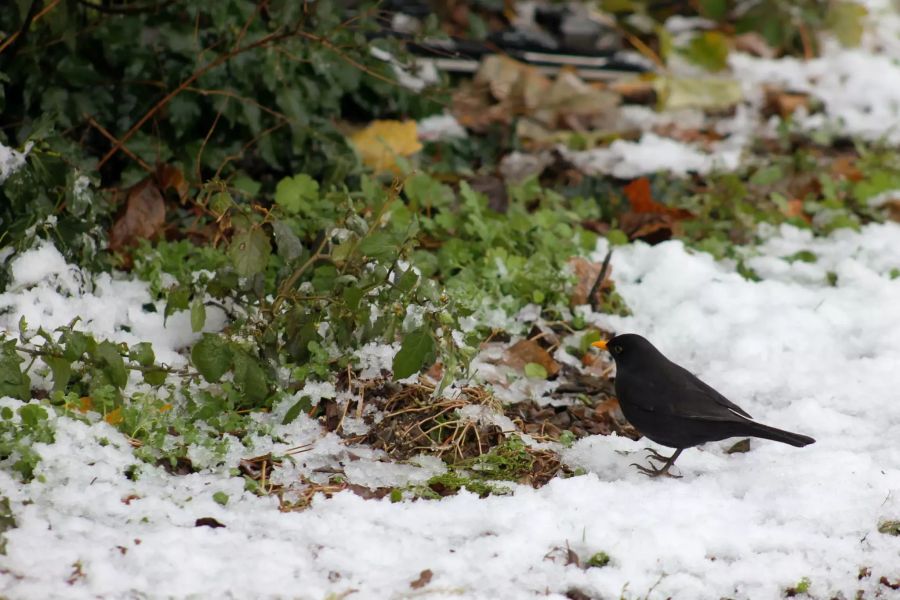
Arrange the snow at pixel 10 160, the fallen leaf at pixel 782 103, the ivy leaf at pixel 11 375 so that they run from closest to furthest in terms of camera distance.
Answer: the ivy leaf at pixel 11 375, the snow at pixel 10 160, the fallen leaf at pixel 782 103

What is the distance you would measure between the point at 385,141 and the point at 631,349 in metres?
2.04

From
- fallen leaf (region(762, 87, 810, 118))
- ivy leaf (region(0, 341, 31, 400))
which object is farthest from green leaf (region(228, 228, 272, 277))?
fallen leaf (region(762, 87, 810, 118))

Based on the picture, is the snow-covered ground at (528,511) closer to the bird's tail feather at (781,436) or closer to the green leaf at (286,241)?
the bird's tail feather at (781,436)

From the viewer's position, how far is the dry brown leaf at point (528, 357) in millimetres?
3832

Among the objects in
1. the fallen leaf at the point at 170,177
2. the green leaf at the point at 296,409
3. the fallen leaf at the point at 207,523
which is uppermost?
the fallen leaf at the point at 170,177

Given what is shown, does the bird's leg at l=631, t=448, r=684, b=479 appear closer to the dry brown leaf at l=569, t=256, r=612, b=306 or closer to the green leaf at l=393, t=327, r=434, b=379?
the green leaf at l=393, t=327, r=434, b=379

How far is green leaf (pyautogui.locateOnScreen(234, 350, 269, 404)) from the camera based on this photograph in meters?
3.20

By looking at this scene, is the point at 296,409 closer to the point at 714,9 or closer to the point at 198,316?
the point at 198,316

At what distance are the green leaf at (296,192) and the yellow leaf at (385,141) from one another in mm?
624

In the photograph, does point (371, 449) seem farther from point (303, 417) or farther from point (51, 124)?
point (51, 124)

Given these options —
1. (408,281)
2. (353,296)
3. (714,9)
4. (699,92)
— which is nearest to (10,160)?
(353,296)

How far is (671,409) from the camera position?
10.5ft

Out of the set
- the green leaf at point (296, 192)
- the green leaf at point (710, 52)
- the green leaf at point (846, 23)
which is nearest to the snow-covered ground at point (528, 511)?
the green leaf at point (296, 192)

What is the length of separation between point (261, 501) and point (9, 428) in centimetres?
68
